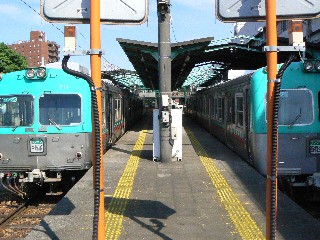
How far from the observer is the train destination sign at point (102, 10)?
11.7ft

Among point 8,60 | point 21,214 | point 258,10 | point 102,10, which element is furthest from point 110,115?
point 8,60

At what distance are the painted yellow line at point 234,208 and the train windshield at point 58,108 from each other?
11.3 ft

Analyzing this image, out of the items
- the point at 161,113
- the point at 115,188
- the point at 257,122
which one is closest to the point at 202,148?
the point at 161,113

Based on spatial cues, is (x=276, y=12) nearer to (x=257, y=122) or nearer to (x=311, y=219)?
(x=311, y=219)

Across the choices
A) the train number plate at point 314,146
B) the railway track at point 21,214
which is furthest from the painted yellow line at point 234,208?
the railway track at point 21,214

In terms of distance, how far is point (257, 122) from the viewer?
975 cm

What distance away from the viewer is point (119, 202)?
7566mm

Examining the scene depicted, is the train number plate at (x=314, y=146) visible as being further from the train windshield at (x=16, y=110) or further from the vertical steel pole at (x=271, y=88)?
the train windshield at (x=16, y=110)

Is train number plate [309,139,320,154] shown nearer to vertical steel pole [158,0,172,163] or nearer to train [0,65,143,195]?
vertical steel pole [158,0,172,163]

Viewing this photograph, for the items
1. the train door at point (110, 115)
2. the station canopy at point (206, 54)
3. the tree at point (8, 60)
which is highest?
the tree at point (8, 60)

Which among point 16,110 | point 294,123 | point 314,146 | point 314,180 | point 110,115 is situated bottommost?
point 314,180

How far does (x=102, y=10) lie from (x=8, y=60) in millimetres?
48175

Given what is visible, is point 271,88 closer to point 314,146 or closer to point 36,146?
point 314,146

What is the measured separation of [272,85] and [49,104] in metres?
7.11
